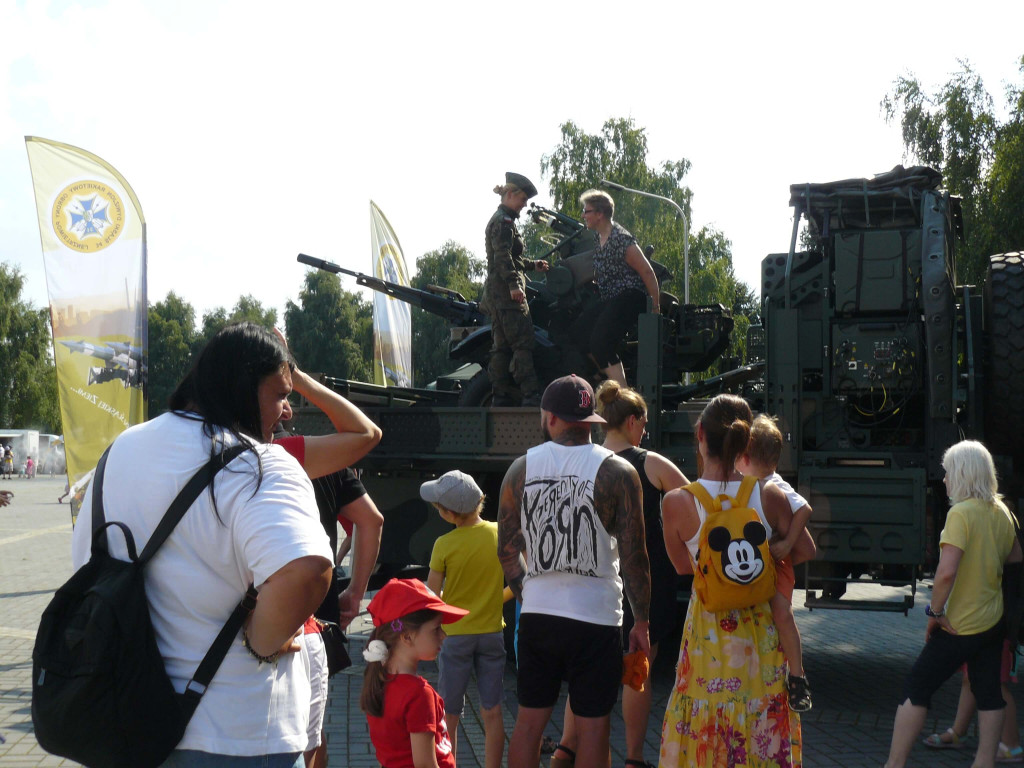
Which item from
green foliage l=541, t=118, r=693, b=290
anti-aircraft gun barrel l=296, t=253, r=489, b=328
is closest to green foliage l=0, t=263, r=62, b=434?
green foliage l=541, t=118, r=693, b=290

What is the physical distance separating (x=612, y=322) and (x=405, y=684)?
5366mm

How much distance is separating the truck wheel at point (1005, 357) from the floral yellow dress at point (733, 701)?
3.90m

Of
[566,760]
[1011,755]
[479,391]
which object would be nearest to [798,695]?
[566,760]

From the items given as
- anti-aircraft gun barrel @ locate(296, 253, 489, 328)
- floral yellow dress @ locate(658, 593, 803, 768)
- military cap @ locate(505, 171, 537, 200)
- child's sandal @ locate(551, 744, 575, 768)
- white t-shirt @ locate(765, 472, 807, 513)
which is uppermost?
military cap @ locate(505, 171, 537, 200)

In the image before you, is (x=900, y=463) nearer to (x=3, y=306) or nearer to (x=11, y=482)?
(x=11, y=482)

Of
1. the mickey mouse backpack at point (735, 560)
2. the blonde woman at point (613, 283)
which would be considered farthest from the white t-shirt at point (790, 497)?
the blonde woman at point (613, 283)

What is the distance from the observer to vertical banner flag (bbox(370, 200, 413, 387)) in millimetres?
18438

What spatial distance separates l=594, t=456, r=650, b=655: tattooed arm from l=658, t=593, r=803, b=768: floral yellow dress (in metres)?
0.45

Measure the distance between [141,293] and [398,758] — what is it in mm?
9049

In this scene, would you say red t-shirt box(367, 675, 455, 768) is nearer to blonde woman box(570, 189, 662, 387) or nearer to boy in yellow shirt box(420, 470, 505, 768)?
boy in yellow shirt box(420, 470, 505, 768)

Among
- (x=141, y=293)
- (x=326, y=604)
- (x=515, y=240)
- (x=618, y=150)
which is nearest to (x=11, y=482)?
(x=618, y=150)

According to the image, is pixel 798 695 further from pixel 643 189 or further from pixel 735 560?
pixel 643 189

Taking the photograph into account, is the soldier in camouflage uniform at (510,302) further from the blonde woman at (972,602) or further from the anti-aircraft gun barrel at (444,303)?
the blonde woman at (972,602)

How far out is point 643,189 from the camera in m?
40.0
